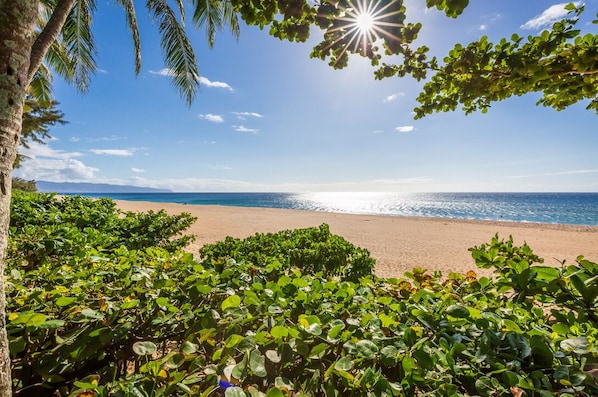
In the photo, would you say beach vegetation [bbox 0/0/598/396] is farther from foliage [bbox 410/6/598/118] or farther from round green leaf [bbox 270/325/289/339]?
round green leaf [bbox 270/325/289/339]

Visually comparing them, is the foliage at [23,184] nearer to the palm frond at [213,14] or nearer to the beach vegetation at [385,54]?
the palm frond at [213,14]

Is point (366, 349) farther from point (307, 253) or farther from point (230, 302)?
point (307, 253)

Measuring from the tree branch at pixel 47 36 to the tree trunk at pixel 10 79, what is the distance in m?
0.29

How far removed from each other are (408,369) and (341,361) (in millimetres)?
217

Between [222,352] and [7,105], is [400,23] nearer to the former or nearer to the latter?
[222,352]

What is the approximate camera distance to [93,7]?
6.91 meters

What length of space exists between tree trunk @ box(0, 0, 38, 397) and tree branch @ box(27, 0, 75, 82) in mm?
292

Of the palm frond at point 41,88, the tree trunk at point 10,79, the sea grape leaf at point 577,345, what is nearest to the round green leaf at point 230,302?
the tree trunk at point 10,79

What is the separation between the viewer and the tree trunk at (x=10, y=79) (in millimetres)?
1013

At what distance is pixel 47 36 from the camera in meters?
1.59

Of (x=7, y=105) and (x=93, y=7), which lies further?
(x=93, y=7)

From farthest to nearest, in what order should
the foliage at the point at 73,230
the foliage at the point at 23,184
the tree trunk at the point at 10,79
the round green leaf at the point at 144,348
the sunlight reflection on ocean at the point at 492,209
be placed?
the sunlight reflection on ocean at the point at 492,209 < the foliage at the point at 23,184 < the foliage at the point at 73,230 < the tree trunk at the point at 10,79 < the round green leaf at the point at 144,348

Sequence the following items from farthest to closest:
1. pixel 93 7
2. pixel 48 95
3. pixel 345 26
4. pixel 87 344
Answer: pixel 48 95
pixel 93 7
pixel 345 26
pixel 87 344

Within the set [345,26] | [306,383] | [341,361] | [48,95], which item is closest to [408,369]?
[341,361]
